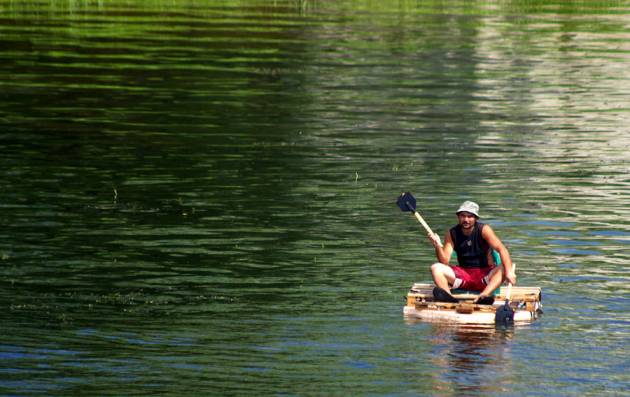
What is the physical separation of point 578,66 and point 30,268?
2826 cm

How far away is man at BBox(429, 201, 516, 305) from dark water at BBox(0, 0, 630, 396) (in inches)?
29.5

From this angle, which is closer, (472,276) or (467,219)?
(467,219)

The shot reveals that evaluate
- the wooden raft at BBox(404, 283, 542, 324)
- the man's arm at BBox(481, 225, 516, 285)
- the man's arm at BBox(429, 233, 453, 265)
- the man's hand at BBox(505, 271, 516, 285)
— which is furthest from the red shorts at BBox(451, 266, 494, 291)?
Answer: the man's hand at BBox(505, 271, 516, 285)

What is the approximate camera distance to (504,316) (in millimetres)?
16891

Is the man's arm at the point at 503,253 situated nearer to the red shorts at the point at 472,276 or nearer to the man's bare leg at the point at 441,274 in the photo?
the red shorts at the point at 472,276

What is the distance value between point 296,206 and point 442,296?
714cm

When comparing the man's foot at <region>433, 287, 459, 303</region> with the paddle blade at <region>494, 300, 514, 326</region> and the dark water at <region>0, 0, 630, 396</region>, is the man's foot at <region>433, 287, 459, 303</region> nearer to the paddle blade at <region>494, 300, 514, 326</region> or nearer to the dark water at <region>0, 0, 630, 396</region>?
the dark water at <region>0, 0, 630, 396</region>

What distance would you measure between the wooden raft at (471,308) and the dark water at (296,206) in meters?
0.28

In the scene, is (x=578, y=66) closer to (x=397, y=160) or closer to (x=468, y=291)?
(x=397, y=160)

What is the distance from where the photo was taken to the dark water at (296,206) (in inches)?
621

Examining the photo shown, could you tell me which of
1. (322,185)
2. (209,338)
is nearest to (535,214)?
(322,185)

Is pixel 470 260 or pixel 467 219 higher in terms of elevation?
pixel 467 219

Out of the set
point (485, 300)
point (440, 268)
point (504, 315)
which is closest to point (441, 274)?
point (440, 268)

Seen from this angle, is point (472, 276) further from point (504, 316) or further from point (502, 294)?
point (504, 316)
